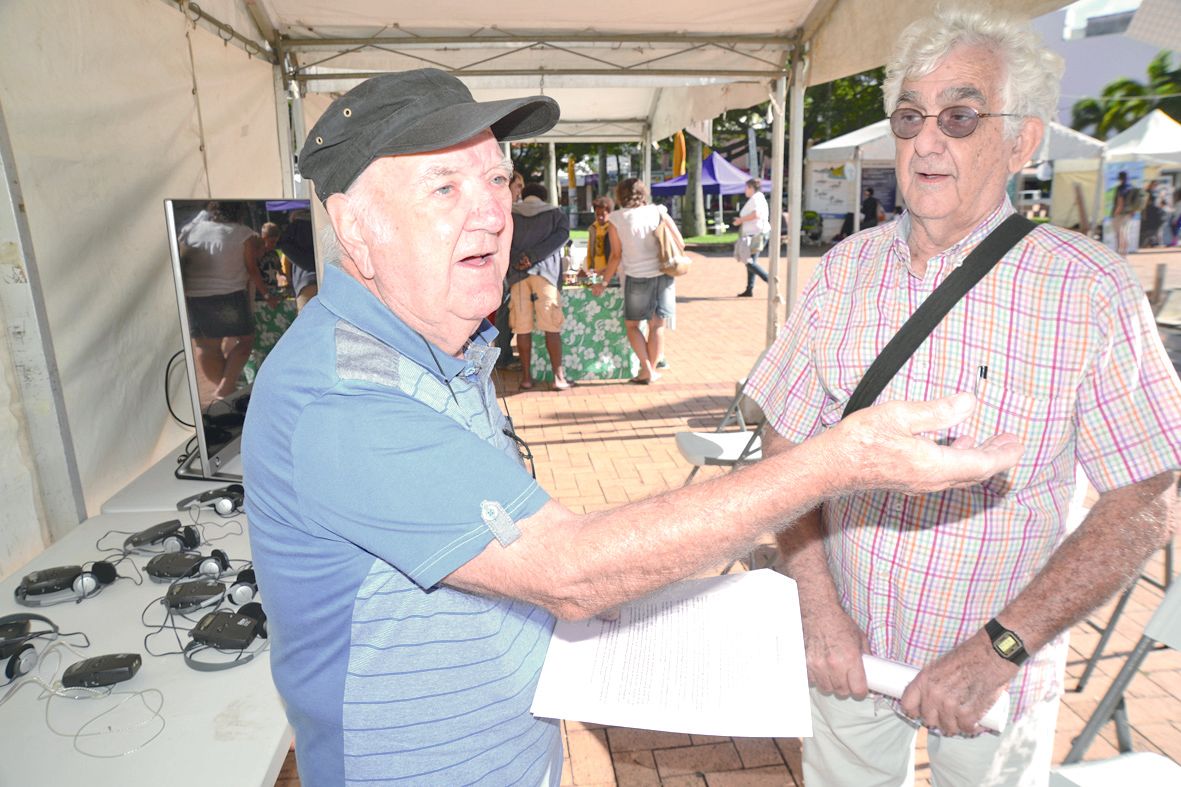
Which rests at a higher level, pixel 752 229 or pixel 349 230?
pixel 349 230

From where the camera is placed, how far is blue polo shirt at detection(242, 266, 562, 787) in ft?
2.94

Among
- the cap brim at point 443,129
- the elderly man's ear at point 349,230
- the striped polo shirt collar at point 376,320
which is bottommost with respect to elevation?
the striped polo shirt collar at point 376,320

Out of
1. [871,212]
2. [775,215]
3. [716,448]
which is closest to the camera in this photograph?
[716,448]

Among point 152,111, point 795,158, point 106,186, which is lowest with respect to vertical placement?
point 106,186

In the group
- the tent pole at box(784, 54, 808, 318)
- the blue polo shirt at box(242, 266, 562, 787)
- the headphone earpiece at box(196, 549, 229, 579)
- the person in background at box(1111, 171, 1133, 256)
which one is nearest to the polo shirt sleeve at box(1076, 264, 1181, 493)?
the blue polo shirt at box(242, 266, 562, 787)

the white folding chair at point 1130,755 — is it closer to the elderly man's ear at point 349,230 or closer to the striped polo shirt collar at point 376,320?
the striped polo shirt collar at point 376,320

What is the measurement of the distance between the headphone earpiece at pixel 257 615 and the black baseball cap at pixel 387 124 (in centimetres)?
111

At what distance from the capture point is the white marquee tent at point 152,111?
92.1 inches

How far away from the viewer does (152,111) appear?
10.8 feet

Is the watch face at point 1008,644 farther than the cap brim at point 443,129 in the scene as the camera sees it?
Yes

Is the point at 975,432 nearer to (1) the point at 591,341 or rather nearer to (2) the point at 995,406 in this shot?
(2) the point at 995,406

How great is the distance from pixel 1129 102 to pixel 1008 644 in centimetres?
1647

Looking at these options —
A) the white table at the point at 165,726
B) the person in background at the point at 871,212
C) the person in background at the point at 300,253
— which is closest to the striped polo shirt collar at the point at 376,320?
the white table at the point at 165,726

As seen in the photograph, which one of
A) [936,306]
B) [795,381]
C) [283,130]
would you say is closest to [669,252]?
[283,130]
